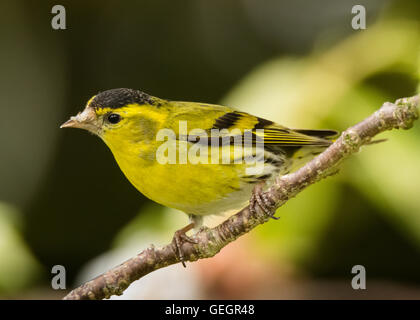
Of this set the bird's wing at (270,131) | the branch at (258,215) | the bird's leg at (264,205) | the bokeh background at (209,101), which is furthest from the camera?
the bokeh background at (209,101)

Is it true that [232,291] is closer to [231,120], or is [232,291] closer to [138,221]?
[138,221]

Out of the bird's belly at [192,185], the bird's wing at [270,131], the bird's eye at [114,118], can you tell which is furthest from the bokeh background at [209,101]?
the bird's eye at [114,118]

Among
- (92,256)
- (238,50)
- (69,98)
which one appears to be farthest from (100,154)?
(238,50)

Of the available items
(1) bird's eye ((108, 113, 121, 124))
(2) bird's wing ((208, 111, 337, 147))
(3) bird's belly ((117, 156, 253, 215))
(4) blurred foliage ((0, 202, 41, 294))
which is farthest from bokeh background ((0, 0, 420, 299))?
(1) bird's eye ((108, 113, 121, 124))

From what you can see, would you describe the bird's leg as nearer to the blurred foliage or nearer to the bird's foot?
the bird's foot

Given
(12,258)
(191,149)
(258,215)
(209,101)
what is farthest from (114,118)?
(209,101)

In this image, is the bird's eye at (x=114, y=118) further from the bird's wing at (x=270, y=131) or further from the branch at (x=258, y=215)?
the branch at (x=258, y=215)
